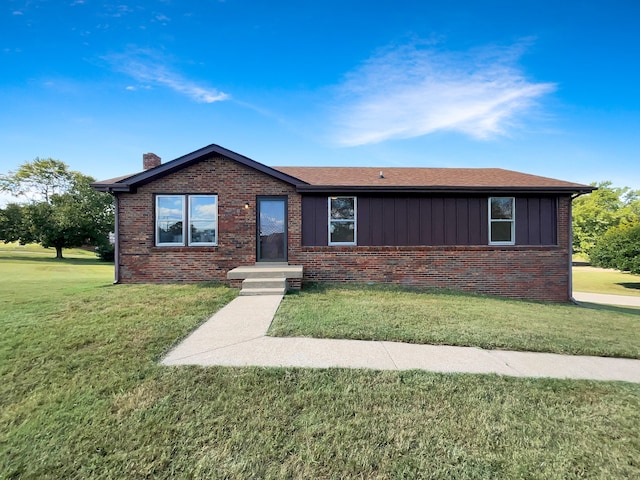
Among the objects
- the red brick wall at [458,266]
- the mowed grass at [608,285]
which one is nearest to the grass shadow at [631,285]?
the mowed grass at [608,285]

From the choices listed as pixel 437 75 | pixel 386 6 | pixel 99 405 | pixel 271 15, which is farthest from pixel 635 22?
pixel 99 405

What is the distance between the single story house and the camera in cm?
866

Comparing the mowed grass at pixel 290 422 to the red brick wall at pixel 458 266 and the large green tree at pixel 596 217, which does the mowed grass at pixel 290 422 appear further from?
the large green tree at pixel 596 217

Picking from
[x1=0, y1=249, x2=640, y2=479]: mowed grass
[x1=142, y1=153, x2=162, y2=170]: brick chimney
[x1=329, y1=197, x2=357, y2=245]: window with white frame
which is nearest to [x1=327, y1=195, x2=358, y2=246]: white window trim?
[x1=329, y1=197, x2=357, y2=245]: window with white frame

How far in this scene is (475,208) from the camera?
911 centimetres

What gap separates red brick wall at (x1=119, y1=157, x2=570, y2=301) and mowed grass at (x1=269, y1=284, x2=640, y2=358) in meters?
1.67

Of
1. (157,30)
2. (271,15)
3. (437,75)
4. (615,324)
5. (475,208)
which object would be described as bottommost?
(615,324)

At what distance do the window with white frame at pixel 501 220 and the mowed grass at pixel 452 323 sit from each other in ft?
9.72

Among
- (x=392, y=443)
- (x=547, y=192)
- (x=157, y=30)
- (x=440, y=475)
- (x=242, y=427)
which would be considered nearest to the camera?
(x=440, y=475)

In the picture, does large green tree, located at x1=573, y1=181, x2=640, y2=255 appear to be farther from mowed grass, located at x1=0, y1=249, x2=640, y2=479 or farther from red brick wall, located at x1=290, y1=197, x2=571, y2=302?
mowed grass, located at x1=0, y1=249, x2=640, y2=479

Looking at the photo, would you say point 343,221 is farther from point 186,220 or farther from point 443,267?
point 186,220

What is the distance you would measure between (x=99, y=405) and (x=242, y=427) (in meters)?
1.34

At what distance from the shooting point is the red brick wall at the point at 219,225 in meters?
8.60

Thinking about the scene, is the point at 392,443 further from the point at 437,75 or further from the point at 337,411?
the point at 437,75
